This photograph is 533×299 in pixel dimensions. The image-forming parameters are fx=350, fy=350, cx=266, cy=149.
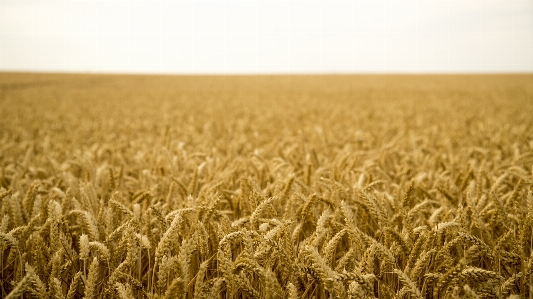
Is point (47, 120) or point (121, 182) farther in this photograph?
point (47, 120)

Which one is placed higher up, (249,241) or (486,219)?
(249,241)

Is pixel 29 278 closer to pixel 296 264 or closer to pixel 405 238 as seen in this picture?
pixel 296 264

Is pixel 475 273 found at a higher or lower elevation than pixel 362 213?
higher

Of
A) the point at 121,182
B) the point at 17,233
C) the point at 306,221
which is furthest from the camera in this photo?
the point at 121,182

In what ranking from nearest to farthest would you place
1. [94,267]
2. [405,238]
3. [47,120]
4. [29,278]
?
[29,278], [94,267], [405,238], [47,120]

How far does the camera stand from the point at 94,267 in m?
1.26

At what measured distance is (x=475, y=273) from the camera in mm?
1126

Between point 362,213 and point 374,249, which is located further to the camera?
point 362,213

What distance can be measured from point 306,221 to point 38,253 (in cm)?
130

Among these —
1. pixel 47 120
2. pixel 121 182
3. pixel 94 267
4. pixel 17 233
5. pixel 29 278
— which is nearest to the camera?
pixel 29 278

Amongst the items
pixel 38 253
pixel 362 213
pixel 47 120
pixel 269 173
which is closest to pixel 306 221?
pixel 362 213

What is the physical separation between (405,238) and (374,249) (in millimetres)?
292

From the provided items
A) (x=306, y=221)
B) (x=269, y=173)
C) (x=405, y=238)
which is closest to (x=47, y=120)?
(x=269, y=173)

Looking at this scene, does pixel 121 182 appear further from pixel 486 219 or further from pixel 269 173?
pixel 486 219
